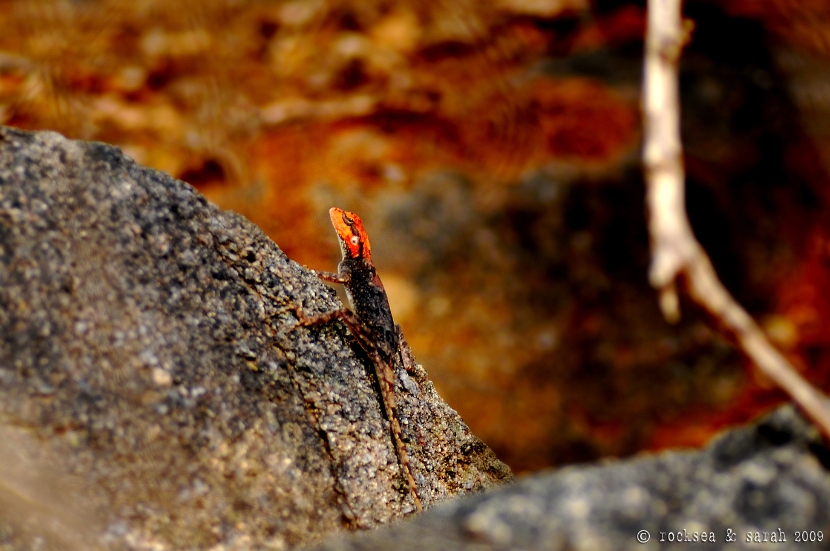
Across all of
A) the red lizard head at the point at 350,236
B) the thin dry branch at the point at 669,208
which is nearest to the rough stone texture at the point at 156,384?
the red lizard head at the point at 350,236

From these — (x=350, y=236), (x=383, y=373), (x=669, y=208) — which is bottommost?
(x=669, y=208)

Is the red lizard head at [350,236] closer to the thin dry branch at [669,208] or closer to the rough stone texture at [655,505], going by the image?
the rough stone texture at [655,505]

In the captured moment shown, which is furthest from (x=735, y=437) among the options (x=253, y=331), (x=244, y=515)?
(x=253, y=331)

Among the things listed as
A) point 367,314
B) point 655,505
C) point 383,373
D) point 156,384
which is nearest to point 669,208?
point 655,505

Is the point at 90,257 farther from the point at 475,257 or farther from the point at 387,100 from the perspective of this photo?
the point at 475,257

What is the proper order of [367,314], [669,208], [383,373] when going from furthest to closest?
[367,314]
[383,373]
[669,208]

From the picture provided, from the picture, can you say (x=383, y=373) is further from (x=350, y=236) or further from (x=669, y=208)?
(x=669, y=208)
